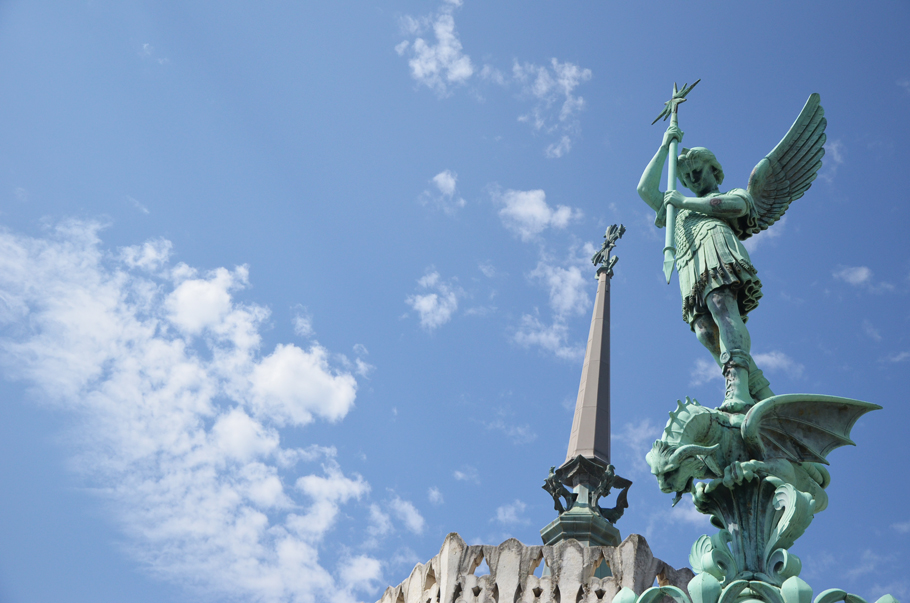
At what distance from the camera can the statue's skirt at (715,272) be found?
23.8ft

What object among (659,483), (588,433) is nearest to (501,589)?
(659,483)

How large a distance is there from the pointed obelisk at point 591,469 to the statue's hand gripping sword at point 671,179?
5.60m

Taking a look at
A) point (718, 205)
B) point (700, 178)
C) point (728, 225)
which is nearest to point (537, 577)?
point (728, 225)

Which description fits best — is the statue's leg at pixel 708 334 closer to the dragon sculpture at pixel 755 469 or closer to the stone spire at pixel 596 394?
the dragon sculpture at pixel 755 469

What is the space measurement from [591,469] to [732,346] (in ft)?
21.4

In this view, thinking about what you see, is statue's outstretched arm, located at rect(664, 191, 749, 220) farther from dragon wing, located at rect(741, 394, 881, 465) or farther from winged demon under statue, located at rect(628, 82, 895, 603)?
dragon wing, located at rect(741, 394, 881, 465)

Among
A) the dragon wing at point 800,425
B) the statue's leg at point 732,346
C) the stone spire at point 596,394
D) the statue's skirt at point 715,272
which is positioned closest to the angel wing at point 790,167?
the statue's skirt at point 715,272

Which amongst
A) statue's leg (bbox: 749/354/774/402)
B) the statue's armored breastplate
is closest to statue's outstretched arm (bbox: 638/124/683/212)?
the statue's armored breastplate

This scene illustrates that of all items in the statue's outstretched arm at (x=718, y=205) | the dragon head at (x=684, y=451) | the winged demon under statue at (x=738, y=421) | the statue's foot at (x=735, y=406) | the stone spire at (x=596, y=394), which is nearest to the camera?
the winged demon under statue at (x=738, y=421)

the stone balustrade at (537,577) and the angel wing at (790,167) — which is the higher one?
the angel wing at (790,167)

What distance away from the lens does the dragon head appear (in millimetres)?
6195

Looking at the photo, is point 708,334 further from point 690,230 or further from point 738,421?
point 738,421

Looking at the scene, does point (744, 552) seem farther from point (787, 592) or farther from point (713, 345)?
point (713, 345)

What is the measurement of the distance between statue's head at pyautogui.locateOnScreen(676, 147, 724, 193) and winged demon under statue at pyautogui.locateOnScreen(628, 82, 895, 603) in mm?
11
